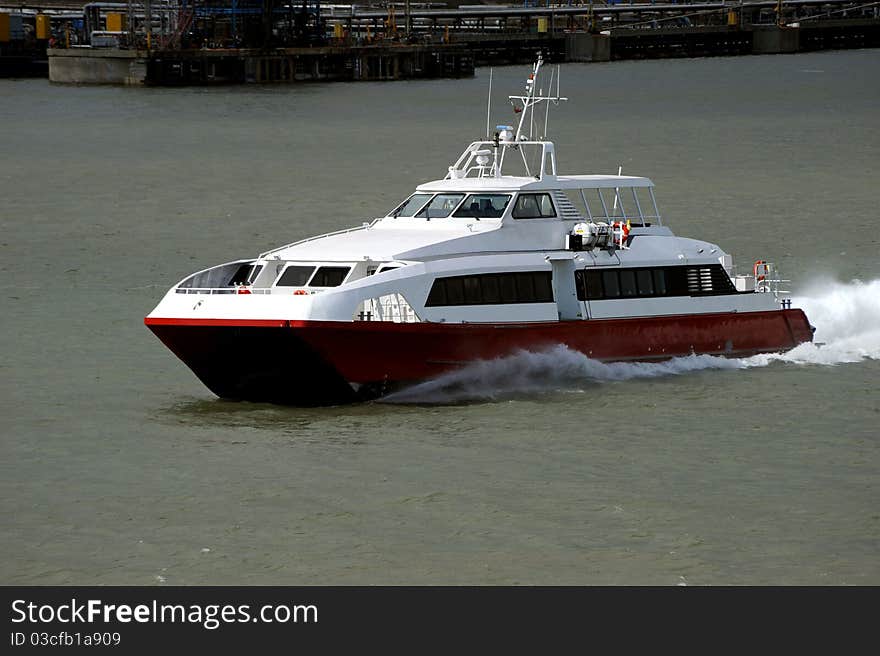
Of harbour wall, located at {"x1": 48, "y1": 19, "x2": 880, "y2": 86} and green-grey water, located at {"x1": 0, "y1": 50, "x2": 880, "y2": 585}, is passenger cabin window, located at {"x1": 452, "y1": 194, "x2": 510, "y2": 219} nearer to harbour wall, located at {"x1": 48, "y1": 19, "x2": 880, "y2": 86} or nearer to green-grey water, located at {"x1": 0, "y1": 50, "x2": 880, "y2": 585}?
green-grey water, located at {"x1": 0, "y1": 50, "x2": 880, "y2": 585}

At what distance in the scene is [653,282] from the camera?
29891 millimetres

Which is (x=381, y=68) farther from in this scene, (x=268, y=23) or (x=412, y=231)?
(x=412, y=231)

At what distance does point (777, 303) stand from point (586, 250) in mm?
4813

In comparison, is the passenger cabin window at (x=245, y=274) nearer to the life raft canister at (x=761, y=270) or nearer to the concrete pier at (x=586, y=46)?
the life raft canister at (x=761, y=270)

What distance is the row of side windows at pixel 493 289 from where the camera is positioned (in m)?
27.0

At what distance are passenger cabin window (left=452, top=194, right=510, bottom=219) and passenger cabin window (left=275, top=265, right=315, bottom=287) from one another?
335cm

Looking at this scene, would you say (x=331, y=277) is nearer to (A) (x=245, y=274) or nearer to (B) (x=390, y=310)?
(B) (x=390, y=310)

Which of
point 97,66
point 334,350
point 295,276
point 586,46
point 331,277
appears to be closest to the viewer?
point 334,350

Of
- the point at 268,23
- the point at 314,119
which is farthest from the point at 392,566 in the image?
the point at 268,23

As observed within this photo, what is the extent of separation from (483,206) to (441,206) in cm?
76

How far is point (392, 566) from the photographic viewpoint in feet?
63.8

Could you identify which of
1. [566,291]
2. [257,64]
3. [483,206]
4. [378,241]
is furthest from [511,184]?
[257,64]

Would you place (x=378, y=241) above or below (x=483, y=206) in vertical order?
below

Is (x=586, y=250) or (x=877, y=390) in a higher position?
(x=586, y=250)
